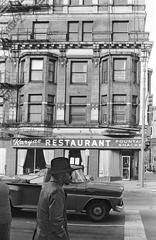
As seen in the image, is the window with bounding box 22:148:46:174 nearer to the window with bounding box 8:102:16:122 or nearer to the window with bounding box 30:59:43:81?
the window with bounding box 8:102:16:122

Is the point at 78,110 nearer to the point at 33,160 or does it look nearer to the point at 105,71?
the point at 105,71

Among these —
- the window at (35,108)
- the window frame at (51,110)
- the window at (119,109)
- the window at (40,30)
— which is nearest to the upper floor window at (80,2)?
the window at (40,30)

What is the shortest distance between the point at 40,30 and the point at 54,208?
31.8 meters

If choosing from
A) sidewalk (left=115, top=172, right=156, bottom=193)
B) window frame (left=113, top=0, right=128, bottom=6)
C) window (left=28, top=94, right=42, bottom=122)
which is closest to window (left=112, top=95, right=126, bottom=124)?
sidewalk (left=115, top=172, right=156, bottom=193)

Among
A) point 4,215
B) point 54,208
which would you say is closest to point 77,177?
point 4,215

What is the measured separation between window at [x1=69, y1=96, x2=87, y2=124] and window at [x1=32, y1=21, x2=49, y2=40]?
623 cm

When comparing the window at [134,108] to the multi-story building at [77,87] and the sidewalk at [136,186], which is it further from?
the sidewalk at [136,186]

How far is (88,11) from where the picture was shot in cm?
3447

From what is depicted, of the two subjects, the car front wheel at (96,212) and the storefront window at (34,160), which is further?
the storefront window at (34,160)

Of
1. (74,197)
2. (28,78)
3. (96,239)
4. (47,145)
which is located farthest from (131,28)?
(96,239)

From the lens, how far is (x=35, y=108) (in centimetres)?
3341

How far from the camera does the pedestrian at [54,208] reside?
4.47 metres

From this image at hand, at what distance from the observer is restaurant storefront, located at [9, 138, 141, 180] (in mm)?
32500

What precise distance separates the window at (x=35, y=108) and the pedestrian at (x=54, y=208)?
2869cm
